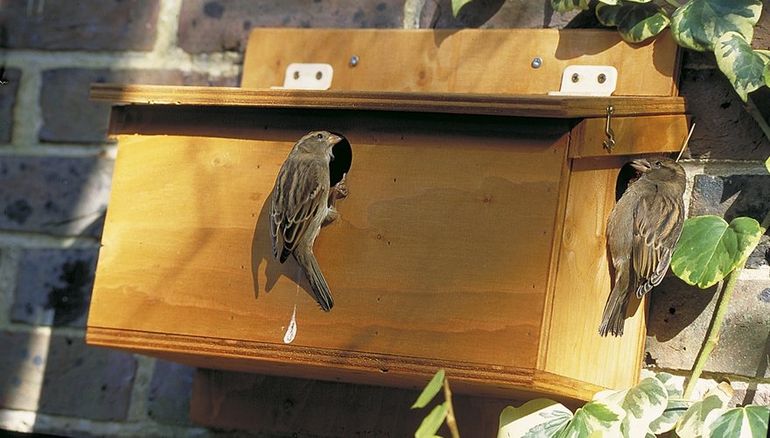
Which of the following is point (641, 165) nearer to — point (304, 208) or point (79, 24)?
point (304, 208)

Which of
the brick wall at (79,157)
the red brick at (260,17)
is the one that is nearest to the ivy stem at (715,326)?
the brick wall at (79,157)

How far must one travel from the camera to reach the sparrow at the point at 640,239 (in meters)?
1.81

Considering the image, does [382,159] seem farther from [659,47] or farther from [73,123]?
[73,123]

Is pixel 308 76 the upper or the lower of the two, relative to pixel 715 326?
upper

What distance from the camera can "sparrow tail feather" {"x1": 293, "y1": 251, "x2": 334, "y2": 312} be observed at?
177 cm

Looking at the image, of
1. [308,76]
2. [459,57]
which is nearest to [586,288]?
[459,57]

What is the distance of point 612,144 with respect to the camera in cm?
177

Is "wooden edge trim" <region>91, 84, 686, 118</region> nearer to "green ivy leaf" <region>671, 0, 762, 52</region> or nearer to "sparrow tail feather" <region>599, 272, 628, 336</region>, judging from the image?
"green ivy leaf" <region>671, 0, 762, 52</region>

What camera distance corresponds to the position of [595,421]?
1.74 metres

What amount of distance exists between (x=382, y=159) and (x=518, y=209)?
0.19 meters

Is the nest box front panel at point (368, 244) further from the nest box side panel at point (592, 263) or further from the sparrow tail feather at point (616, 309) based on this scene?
the sparrow tail feather at point (616, 309)

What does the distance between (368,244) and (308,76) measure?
51cm

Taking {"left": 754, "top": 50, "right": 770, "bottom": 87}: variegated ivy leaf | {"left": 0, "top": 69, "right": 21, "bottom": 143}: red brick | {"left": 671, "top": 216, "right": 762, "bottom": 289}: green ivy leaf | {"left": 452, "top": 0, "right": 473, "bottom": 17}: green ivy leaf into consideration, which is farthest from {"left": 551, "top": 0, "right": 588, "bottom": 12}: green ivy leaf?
{"left": 0, "top": 69, "right": 21, "bottom": 143}: red brick

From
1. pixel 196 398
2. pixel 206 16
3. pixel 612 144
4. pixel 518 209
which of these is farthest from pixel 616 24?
pixel 196 398
